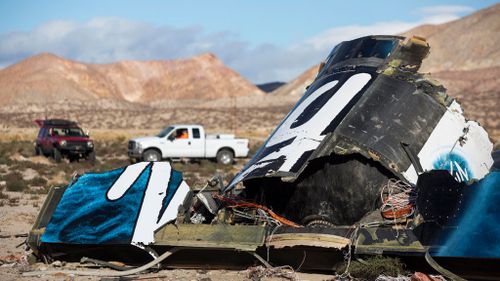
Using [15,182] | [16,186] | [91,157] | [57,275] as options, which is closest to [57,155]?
[91,157]

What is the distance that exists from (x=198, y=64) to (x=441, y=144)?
123m

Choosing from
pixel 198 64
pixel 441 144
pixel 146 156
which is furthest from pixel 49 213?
pixel 198 64

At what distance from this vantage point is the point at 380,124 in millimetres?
9109

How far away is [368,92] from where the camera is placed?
375 inches

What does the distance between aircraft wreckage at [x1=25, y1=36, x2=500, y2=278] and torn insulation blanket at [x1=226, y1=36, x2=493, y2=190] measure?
0.07 feet

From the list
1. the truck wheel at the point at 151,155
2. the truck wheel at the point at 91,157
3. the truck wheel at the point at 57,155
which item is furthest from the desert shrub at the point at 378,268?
the truck wheel at the point at 57,155

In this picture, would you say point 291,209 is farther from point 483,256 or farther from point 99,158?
point 99,158

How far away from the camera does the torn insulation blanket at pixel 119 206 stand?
8.62 m

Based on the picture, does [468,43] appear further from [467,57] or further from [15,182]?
[15,182]

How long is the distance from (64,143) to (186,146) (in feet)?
17.2

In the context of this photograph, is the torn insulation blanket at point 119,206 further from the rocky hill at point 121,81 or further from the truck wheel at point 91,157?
the rocky hill at point 121,81

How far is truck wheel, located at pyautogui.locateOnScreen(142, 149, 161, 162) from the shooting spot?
30.6m

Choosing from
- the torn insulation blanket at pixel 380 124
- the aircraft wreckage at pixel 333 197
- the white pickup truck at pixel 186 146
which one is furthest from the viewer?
the white pickup truck at pixel 186 146

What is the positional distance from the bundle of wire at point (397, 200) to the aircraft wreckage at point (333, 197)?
13 millimetres
